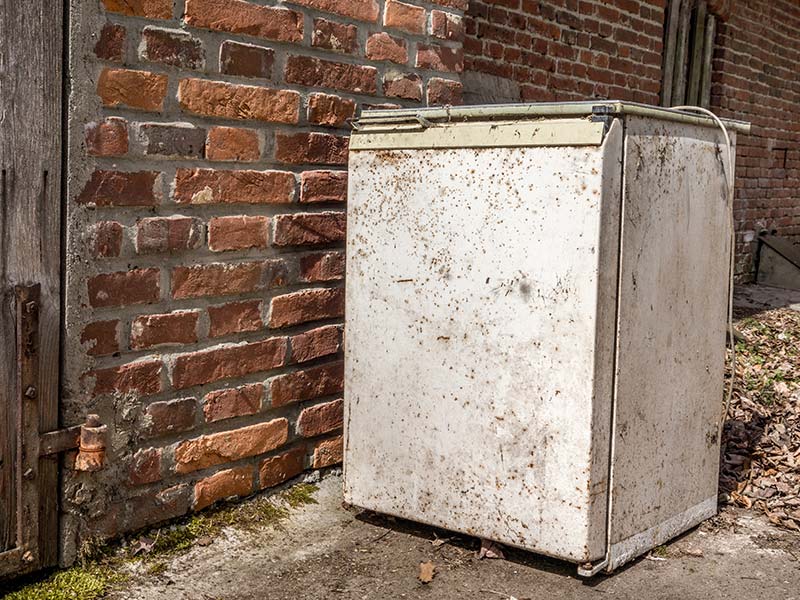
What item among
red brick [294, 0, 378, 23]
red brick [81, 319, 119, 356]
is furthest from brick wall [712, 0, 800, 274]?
red brick [81, 319, 119, 356]

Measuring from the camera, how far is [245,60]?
113 inches

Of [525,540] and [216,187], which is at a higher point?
[216,187]

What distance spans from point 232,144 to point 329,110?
424 mm

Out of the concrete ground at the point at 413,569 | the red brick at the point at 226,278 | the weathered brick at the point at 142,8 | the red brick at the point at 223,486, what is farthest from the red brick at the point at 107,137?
the concrete ground at the point at 413,569

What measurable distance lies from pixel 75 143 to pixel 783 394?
3408 mm

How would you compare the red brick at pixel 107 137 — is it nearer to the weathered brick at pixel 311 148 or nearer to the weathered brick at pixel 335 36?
the weathered brick at pixel 311 148

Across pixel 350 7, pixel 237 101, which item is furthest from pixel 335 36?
pixel 237 101

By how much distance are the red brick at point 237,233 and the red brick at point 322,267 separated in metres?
0.20

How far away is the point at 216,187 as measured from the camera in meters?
2.84

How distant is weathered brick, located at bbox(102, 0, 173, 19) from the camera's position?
2527mm

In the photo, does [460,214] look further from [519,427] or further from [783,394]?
[783,394]

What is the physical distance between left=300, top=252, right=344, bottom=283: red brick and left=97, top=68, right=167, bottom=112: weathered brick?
0.74 m

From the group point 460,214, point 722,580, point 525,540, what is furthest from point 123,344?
point 722,580

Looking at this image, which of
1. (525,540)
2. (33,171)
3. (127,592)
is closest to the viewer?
(33,171)
